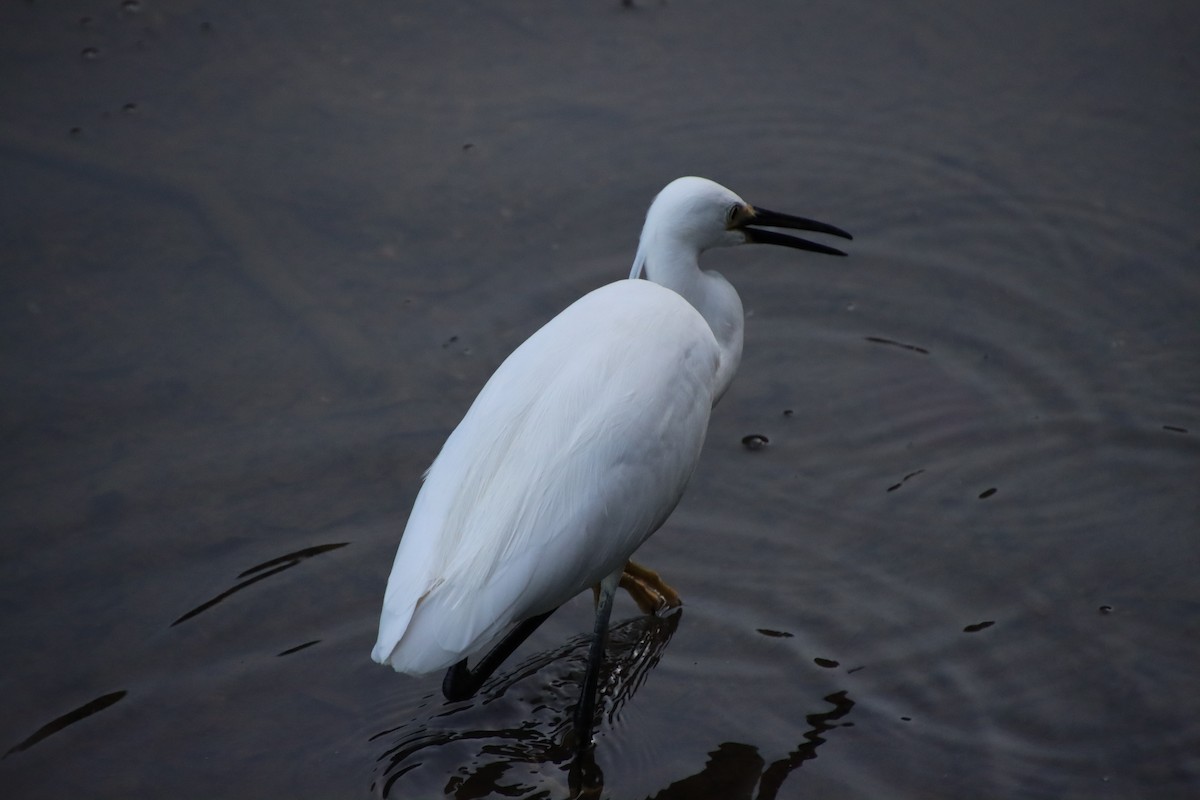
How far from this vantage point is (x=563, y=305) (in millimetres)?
4691

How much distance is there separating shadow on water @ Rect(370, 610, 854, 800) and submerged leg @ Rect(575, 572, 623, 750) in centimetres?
7

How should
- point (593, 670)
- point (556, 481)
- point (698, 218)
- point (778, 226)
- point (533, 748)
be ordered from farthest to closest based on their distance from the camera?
1. point (778, 226)
2. point (698, 218)
3. point (533, 748)
4. point (593, 670)
5. point (556, 481)

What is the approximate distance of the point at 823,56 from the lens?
576cm

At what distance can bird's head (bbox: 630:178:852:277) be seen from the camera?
3676mm

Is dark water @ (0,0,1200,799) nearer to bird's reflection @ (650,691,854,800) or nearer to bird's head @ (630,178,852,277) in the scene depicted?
bird's reflection @ (650,691,854,800)

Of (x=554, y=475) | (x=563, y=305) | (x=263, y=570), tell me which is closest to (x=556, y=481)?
(x=554, y=475)

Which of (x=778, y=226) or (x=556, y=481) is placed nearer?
(x=556, y=481)

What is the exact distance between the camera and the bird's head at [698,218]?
12.1ft

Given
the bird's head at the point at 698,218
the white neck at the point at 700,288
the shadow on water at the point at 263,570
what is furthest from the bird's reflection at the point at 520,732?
the bird's head at the point at 698,218

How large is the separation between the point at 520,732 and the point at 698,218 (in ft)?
4.99

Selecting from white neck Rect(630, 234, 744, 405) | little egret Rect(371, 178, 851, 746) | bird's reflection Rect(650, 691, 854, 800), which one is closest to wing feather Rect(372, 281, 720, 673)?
little egret Rect(371, 178, 851, 746)

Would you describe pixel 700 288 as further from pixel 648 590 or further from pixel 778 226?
pixel 648 590

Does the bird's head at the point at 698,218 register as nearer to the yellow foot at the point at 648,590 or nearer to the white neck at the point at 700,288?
the white neck at the point at 700,288

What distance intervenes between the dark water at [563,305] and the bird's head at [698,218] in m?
0.79
